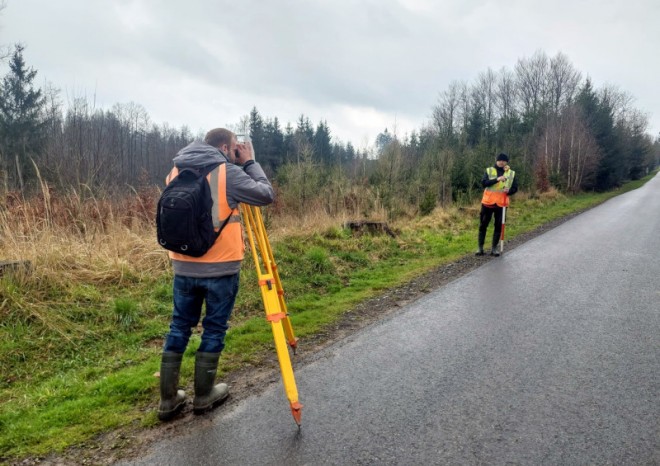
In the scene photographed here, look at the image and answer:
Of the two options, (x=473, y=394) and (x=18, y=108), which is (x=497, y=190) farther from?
(x=18, y=108)

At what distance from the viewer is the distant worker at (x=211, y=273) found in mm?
3199

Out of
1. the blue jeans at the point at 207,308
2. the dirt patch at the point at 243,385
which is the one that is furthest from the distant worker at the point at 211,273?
the dirt patch at the point at 243,385

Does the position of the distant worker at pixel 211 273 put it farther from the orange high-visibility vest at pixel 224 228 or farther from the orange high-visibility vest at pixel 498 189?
the orange high-visibility vest at pixel 498 189

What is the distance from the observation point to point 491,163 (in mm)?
22984

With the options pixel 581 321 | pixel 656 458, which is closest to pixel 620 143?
pixel 581 321

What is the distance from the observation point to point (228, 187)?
3.20 metres

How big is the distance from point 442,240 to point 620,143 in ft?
126

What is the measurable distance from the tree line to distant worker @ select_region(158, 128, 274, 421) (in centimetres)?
214

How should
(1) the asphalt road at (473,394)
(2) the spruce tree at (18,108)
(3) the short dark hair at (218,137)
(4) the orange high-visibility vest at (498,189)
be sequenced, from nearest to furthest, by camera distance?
(1) the asphalt road at (473,394) < (3) the short dark hair at (218,137) < (4) the orange high-visibility vest at (498,189) < (2) the spruce tree at (18,108)

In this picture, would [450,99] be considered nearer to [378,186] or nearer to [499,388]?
[378,186]

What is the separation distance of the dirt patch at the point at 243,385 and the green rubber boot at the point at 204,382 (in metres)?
0.07

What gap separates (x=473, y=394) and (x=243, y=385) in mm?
1902

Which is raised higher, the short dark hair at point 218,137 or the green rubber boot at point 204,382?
the short dark hair at point 218,137

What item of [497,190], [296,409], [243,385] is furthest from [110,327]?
[497,190]
